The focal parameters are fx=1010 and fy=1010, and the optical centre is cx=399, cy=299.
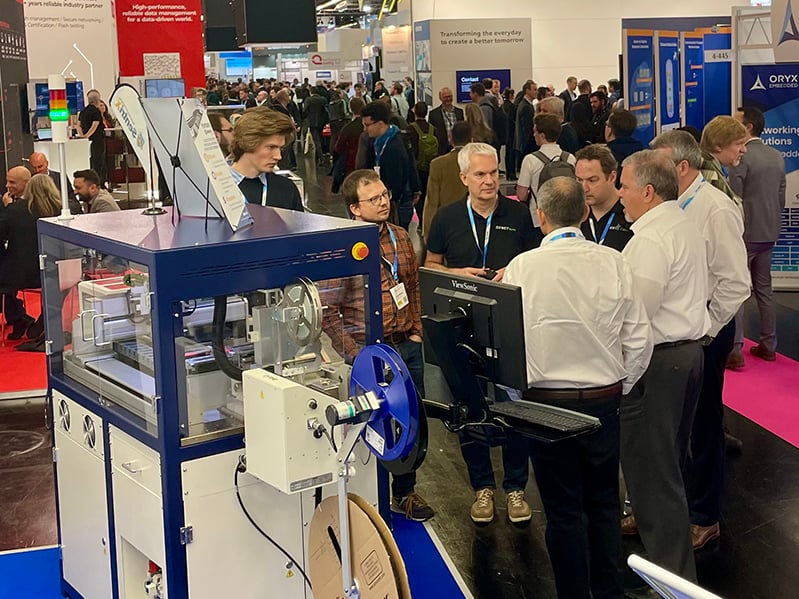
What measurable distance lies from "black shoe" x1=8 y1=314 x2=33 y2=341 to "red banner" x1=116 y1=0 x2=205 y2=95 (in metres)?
2.72

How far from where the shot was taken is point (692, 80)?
10.0 metres

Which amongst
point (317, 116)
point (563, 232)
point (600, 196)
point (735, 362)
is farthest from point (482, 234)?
point (317, 116)

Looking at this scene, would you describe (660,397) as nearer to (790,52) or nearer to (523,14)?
(790,52)

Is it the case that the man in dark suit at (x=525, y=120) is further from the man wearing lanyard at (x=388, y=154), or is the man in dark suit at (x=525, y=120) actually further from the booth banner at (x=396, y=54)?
the booth banner at (x=396, y=54)

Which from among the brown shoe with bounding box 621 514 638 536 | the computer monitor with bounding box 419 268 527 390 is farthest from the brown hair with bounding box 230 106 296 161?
the brown shoe with bounding box 621 514 638 536

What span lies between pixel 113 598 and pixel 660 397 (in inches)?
74.1

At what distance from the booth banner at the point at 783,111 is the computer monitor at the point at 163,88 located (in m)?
4.47

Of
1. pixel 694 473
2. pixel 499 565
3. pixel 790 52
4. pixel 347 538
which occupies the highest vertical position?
pixel 790 52

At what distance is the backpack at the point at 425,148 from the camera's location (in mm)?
10398

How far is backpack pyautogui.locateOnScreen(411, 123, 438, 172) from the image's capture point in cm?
1040

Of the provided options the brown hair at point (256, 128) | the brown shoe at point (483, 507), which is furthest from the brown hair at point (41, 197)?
the brown shoe at point (483, 507)

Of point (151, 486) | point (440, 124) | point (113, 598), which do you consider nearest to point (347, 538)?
point (151, 486)

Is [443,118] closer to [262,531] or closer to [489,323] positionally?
[262,531]

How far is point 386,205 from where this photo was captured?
3.91 meters
